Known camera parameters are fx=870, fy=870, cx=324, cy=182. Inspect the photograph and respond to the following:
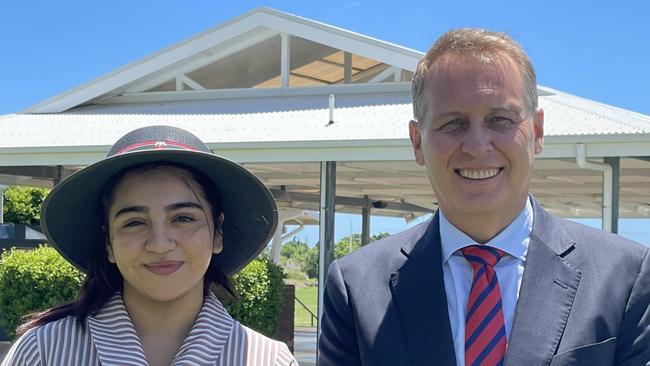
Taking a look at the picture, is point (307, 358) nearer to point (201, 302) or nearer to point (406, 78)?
point (406, 78)

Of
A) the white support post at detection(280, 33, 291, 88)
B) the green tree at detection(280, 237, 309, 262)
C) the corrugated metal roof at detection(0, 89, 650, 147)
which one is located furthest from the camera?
the green tree at detection(280, 237, 309, 262)

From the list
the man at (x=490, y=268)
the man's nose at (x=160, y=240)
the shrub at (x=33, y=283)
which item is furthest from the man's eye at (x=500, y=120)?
the shrub at (x=33, y=283)

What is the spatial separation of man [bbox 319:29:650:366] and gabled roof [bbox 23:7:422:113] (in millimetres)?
10120

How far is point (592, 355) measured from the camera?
223cm

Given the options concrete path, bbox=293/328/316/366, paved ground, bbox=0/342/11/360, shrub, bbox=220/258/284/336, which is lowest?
concrete path, bbox=293/328/316/366

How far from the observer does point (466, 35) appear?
2379mm

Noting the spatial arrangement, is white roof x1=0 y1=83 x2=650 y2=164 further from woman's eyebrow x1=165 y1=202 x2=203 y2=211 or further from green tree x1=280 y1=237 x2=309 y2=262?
green tree x1=280 y1=237 x2=309 y2=262

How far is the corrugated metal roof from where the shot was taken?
34.6 feet

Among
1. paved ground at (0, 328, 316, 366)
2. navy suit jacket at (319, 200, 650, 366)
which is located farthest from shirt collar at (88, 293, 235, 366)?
paved ground at (0, 328, 316, 366)

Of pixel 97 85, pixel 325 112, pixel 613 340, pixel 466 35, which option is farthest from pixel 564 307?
pixel 97 85

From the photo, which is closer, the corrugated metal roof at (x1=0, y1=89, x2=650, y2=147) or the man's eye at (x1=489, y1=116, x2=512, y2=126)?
the man's eye at (x1=489, y1=116, x2=512, y2=126)

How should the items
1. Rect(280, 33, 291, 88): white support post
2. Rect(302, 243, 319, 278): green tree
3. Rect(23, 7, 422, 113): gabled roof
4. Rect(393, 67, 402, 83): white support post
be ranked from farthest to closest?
Rect(302, 243, 319, 278): green tree → Rect(280, 33, 291, 88): white support post → Rect(393, 67, 402, 83): white support post → Rect(23, 7, 422, 113): gabled roof

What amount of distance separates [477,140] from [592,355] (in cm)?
63

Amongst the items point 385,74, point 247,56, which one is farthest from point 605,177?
point 247,56
